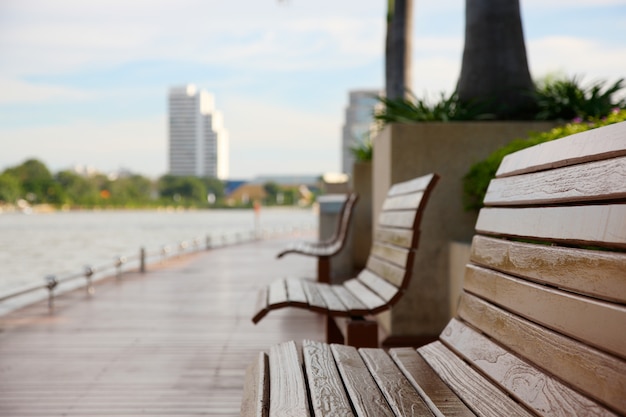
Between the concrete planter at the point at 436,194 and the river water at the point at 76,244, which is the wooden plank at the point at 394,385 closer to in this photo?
the concrete planter at the point at 436,194

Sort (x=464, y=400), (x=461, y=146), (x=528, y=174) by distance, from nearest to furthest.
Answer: (x=464, y=400) → (x=528, y=174) → (x=461, y=146)

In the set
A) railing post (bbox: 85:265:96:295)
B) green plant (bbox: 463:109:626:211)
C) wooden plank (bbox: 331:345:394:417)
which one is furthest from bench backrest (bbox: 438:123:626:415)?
railing post (bbox: 85:265:96:295)

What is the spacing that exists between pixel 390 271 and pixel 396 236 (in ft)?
0.61

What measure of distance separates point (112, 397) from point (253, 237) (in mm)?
18208

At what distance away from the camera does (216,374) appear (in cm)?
388

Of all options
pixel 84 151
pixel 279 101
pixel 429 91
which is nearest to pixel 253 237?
pixel 429 91

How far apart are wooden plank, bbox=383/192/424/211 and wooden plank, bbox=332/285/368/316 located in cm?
47

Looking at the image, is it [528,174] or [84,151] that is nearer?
[528,174]

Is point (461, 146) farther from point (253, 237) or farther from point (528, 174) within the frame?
point (253, 237)

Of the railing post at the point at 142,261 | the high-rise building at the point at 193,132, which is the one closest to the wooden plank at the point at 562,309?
the railing post at the point at 142,261

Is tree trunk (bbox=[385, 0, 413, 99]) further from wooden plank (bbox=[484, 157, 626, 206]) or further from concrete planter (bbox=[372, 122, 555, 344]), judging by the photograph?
wooden plank (bbox=[484, 157, 626, 206])

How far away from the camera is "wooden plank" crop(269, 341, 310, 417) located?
1589 mm

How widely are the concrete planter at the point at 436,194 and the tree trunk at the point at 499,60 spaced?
59 cm

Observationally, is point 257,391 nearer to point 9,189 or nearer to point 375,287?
point 375,287
